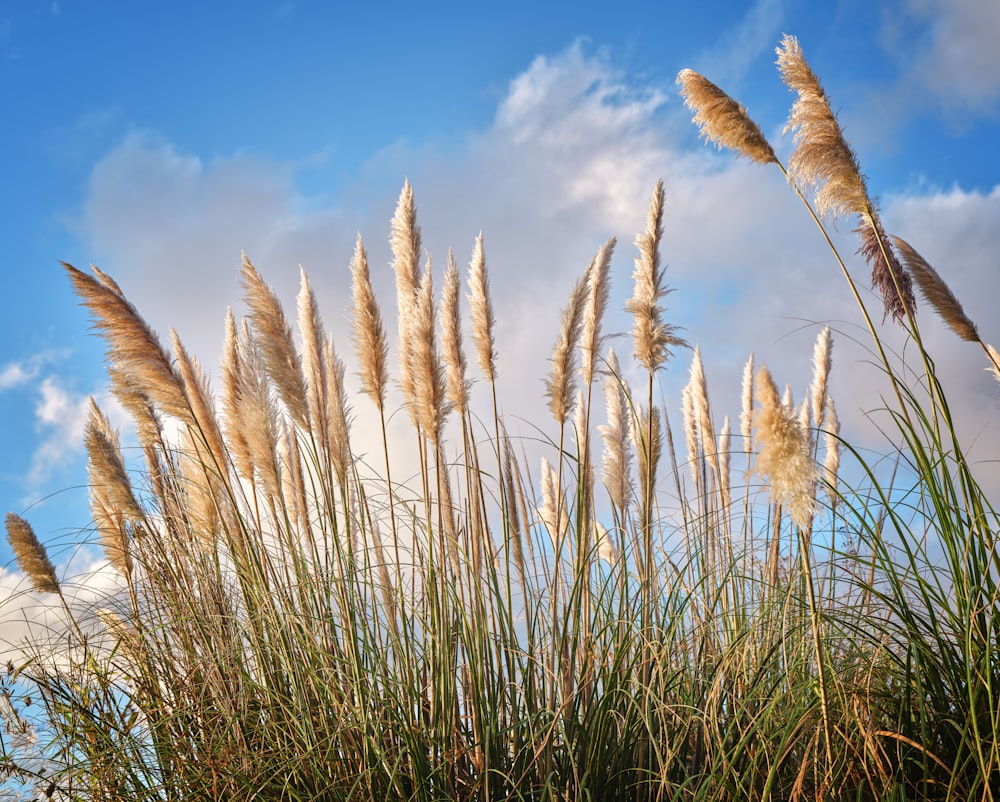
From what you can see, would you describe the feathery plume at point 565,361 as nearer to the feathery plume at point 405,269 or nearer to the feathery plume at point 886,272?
the feathery plume at point 405,269

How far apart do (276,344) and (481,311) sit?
3.66ft

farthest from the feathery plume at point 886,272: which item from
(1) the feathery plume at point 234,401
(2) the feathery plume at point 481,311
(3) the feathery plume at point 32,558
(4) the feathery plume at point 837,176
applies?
(3) the feathery plume at point 32,558

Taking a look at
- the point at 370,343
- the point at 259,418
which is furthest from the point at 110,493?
the point at 370,343

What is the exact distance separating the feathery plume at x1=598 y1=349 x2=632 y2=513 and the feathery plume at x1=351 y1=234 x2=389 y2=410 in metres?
1.20

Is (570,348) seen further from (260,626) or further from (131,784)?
(131,784)

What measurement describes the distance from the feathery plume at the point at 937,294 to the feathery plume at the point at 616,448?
1.58 m

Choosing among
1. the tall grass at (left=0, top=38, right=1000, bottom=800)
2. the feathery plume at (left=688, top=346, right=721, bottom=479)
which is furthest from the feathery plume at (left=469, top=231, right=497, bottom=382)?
the feathery plume at (left=688, top=346, right=721, bottom=479)

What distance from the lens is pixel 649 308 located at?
404 centimetres

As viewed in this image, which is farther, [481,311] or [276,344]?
[481,311]

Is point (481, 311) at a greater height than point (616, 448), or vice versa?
point (481, 311)

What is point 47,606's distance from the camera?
12.6 ft

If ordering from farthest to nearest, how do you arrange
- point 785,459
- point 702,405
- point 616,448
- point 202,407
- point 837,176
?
point 702,405
point 616,448
point 202,407
point 837,176
point 785,459

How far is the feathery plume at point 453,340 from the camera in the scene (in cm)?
409

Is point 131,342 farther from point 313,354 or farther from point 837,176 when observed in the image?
point 837,176
